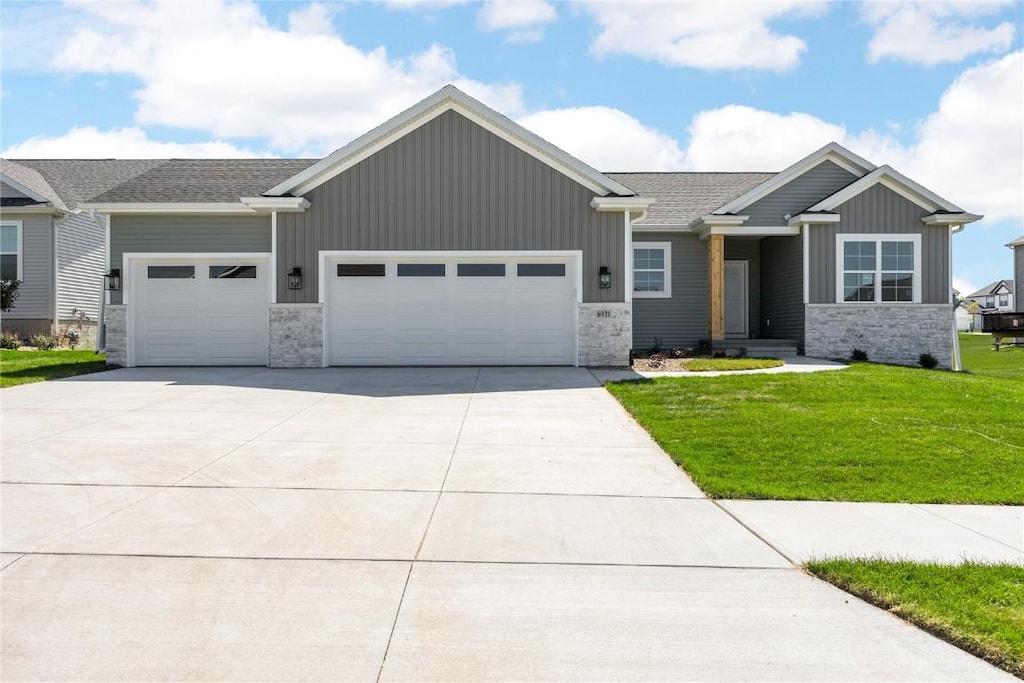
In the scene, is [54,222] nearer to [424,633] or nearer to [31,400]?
[31,400]

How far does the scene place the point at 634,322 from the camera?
18953 millimetres

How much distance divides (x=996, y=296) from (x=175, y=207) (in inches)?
3385

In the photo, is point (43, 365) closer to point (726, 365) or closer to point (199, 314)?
point (199, 314)

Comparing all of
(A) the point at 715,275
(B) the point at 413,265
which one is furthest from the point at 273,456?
(A) the point at 715,275

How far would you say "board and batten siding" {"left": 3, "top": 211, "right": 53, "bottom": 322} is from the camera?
20250 mm

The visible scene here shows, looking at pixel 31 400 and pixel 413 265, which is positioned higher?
pixel 413 265

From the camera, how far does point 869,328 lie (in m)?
17.3

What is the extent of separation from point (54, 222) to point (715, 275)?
62.8 feet

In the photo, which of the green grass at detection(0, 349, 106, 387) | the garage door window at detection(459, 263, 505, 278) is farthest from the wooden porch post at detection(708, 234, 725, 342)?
the green grass at detection(0, 349, 106, 387)

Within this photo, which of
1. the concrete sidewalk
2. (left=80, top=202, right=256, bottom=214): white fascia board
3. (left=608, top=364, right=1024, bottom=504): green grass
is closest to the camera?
the concrete sidewalk

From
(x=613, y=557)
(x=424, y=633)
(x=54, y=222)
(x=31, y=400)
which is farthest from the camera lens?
(x=54, y=222)

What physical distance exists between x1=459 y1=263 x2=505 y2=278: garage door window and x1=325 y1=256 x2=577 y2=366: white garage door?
0.9 inches

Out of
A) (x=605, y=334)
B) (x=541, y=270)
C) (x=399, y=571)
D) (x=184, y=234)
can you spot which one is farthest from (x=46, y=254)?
(x=399, y=571)

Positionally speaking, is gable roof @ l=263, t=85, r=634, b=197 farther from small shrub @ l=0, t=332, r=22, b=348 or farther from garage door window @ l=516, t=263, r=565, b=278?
small shrub @ l=0, t=332, r=22, b=348
